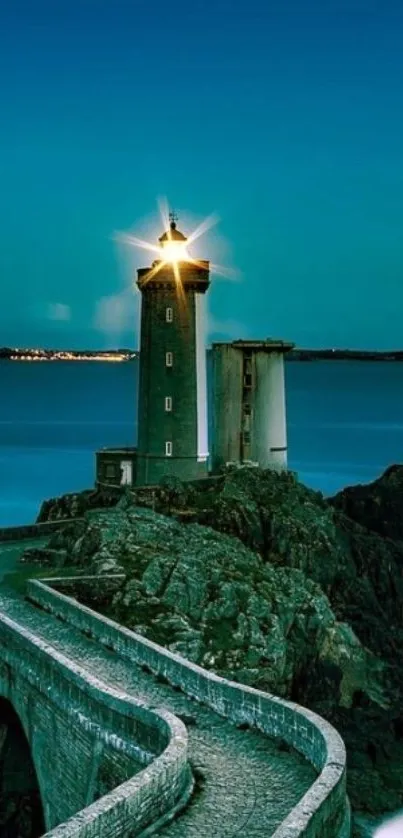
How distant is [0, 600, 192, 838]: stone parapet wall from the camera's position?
11367 mm

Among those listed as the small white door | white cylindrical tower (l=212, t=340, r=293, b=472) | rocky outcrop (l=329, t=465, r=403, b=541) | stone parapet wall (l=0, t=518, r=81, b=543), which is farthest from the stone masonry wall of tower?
stone parapet wall (l=0, t=518, r=81, b=543)

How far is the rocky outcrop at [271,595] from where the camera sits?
21.1 m

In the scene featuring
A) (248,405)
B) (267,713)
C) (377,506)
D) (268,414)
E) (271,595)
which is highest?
(248,405)

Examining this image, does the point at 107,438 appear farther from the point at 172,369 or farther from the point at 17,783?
the point at 17,783

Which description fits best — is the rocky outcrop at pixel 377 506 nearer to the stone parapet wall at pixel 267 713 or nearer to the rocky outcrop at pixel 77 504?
the rocky outcrop at pixel 77 504

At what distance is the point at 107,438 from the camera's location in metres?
87.2

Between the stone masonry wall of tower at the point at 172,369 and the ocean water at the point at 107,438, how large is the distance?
1938cm

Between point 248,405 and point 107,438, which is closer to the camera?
point 248,405

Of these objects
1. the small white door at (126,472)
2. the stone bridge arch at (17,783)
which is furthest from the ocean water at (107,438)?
Answer: the stone bridge arch at (17,783)

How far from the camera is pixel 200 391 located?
124ft

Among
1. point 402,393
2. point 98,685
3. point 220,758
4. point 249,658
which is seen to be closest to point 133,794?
point 220,758

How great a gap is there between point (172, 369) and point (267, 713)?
23349 mm

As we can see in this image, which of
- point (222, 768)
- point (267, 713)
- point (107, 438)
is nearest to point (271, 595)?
point (267, 713)

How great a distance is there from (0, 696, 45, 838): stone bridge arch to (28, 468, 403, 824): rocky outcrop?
9.51 ft
